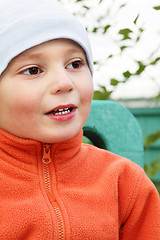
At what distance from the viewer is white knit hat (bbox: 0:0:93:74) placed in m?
1.14

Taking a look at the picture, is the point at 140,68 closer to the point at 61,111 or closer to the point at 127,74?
the point at 127,74

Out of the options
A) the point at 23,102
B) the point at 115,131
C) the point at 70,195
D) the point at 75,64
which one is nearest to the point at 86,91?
the point at 75,64

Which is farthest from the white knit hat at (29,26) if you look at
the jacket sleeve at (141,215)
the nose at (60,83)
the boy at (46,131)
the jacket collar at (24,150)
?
the jacket sleeve at (141,215)

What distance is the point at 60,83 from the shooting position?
1.12 meters

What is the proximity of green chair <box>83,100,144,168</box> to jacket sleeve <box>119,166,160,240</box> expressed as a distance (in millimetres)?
421

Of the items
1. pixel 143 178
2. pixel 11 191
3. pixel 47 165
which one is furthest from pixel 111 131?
pixel 11 191

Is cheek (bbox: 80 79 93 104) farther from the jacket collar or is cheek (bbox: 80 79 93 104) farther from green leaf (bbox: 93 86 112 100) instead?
green leaf (bbox: 93 86 112 100)

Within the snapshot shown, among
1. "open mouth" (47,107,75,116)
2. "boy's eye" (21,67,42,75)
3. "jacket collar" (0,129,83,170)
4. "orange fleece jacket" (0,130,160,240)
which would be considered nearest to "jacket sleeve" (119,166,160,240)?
"orange fleece jacket" (0,130,160,240)

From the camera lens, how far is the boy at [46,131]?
114 cm

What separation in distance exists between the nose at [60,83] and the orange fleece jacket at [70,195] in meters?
0.19

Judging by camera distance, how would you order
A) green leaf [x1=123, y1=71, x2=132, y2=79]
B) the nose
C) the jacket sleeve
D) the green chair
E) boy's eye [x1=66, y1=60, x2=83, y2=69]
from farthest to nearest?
the green chair
green leaf [x1=123, y1=71, x2=132, y2=79]
the jacket sleeve
boy's eye [x1=66, y1=60, x2=83, y2=69]
the nose

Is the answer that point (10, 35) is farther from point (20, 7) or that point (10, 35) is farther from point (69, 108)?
point (69, 108)

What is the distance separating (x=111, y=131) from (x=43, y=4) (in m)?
0.80

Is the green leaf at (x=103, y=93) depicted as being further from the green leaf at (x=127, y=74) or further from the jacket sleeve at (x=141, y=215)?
the jacket sleeve at (x=141, y=215)
